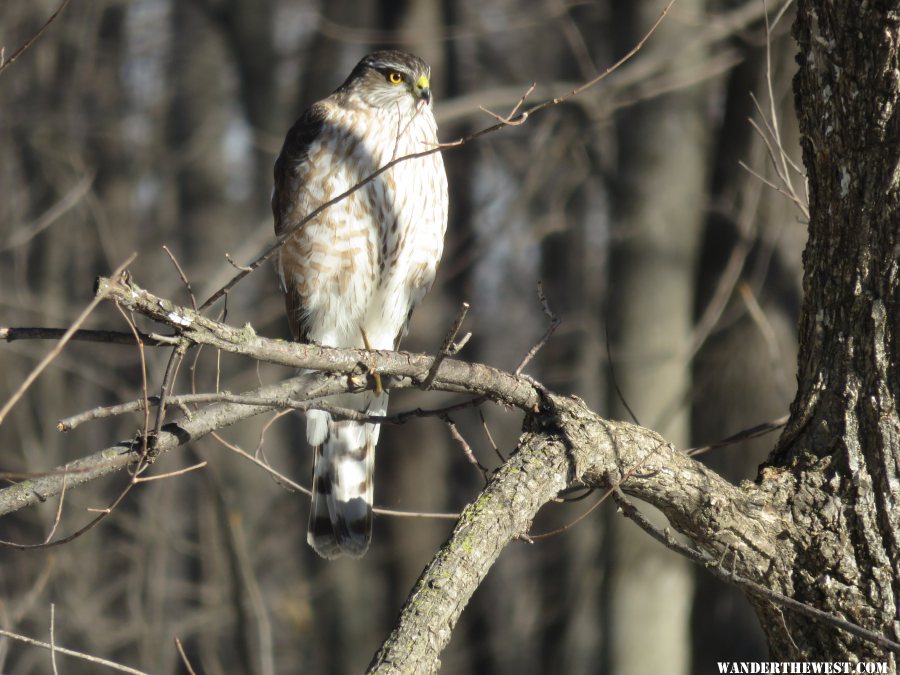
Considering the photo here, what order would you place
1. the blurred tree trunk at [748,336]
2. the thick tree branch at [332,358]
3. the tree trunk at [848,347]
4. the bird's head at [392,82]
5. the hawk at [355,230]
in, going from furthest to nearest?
the blurred tree trunk at [748,336], the bird's head at [392,82], the hawk at [355,230], the tree trunk at [848,347], the thick tree branch at [332,358]

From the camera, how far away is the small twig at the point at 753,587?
181cm

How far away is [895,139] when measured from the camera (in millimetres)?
2084

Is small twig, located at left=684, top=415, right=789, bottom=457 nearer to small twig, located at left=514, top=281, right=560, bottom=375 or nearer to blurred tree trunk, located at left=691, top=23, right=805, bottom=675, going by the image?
small twig, located at left=514, top=281, right=560, bottom=375

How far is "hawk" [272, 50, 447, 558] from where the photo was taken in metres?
3.67

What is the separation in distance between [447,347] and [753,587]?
776mm

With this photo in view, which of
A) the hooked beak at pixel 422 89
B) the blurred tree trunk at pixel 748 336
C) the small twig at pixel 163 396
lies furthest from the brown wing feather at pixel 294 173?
the blurred tree trunk at pixel 748 336

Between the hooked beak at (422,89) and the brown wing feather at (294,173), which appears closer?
the brown wing feather at (294,173)

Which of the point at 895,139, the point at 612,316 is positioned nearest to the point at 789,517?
the point at 895,139

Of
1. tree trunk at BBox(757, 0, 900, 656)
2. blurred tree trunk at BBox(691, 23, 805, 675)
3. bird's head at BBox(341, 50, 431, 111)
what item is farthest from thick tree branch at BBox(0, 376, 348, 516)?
blurred tree trunk at BBox(691, 23, 805, 675)

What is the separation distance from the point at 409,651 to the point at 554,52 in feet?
41.1

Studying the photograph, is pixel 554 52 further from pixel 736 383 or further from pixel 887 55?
pixel 887 55

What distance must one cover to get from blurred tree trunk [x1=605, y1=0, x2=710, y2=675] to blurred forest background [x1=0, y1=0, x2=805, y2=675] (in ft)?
0.05

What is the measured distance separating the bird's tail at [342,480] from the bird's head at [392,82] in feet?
3.85

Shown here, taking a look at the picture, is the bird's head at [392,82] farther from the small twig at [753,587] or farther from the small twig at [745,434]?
the small twig at [753,587]
